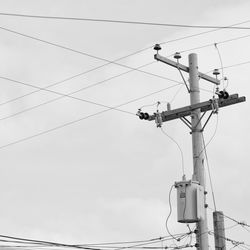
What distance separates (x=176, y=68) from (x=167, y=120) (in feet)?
4.53

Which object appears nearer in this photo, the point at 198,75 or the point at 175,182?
the point at 175,182

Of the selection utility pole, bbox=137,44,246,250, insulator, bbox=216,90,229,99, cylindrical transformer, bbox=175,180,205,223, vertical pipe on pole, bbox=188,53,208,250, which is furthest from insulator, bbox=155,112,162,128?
cylindrical transformer, bbox=175,180,205,223

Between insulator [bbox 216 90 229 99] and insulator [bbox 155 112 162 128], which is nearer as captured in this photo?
insulator [bbox 216 90 229 99]

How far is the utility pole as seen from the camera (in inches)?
610

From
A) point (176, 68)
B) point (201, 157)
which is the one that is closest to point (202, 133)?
point (201, 157)

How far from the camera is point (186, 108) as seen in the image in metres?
16.9

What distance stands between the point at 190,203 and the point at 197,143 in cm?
165

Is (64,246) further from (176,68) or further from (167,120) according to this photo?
(176,68)

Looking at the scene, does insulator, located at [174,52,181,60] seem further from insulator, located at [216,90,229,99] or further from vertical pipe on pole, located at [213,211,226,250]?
vertical pipe on pole, located at [213,211,226,250]

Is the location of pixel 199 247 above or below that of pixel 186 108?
below

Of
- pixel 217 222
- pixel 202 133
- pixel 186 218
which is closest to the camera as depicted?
pixel 186 218

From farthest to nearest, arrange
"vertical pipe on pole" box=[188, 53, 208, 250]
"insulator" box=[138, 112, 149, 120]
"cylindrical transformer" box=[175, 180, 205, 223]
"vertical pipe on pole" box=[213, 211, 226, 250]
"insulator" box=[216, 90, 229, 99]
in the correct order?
"vertical pipe on pole" box=[213, 211, 226, 250] < "insulator" box=[138, 112, 149, 120] < "insulator" box=[216, 90, 229, 99] < "vertical pipe on pole" box=[188, 53, 208, 250] < "cylindrical transformer" box=[175, 180, 205, 223]

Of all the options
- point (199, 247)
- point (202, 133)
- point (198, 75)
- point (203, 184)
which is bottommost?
point (199, 247)

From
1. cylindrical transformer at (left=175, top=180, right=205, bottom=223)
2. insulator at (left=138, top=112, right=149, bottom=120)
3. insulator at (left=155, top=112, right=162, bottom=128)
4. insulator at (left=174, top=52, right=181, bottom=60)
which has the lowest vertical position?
cylindrical transformer at (left=175, top=180, right=205, bottom=223)
